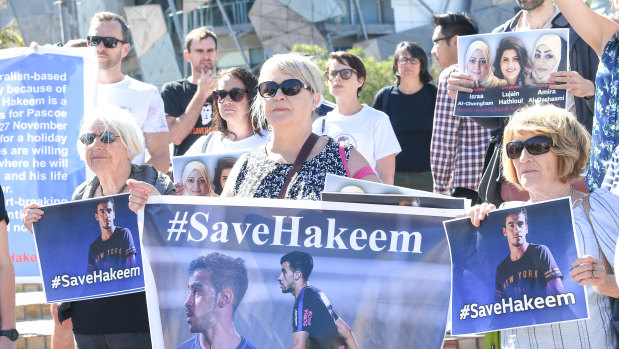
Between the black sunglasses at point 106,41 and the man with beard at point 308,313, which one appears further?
the black sunglasses at point 106,41

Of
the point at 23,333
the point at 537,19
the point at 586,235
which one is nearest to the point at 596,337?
the point at 586,235

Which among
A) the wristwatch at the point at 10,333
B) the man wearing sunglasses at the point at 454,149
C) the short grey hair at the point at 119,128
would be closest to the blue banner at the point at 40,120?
the short grey hair at the point at 119,128

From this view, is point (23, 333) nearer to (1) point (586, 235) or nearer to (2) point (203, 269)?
(2) point (203, 269)

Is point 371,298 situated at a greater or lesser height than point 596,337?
greater

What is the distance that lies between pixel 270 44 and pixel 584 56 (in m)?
41.7

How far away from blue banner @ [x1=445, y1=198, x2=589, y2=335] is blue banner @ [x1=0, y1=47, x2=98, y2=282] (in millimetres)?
2866

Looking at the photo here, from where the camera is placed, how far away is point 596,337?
10.1 feet

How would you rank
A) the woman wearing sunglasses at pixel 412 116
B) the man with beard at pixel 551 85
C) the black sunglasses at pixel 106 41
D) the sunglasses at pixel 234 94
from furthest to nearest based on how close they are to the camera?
1. the woman wearing sunglasses at pixel 412 116
2. the black sunglasses at pixel 106 41
3. the sunglasses at pixel 234 94
4. the man with beard at pixel 551 85

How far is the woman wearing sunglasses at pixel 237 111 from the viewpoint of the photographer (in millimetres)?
5105

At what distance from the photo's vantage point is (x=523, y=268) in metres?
3.09

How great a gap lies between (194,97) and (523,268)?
11.1 feet

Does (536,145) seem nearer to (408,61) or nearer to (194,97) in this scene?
(194,97)
